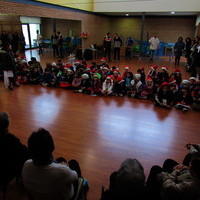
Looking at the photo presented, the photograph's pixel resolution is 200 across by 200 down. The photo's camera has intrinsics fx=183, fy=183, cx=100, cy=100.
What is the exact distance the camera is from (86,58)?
1088cm

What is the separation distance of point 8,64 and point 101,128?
3692 millimetres

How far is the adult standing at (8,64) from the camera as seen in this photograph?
5.27 metres

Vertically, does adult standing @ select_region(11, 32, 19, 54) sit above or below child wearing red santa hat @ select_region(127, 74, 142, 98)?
above

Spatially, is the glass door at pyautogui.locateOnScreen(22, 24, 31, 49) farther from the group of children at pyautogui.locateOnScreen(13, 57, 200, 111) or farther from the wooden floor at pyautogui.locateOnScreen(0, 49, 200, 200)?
the wooden floor at pyautogui.locateOnScreen(0, 49, 200, 200)

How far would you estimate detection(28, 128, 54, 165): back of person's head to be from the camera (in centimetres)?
128

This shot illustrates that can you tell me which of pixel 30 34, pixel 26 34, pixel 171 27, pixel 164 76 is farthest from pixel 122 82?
pixel 30 34

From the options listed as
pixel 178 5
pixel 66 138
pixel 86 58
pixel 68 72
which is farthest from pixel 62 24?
pixel 66 138

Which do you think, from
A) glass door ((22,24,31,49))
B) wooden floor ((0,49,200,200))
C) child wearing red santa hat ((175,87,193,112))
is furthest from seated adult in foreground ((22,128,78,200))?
glass door ((22,24,31,49))

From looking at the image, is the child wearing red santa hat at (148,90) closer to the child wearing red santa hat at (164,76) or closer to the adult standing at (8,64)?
the child wearing red santa hat at (164,76)

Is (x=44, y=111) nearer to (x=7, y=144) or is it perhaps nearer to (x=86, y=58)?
(x=7, y=144)

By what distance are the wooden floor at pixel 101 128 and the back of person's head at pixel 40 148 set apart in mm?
1014

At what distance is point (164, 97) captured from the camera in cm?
457

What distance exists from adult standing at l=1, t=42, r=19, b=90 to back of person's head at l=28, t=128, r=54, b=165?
187 inches

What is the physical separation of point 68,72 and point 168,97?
10.7 feet
